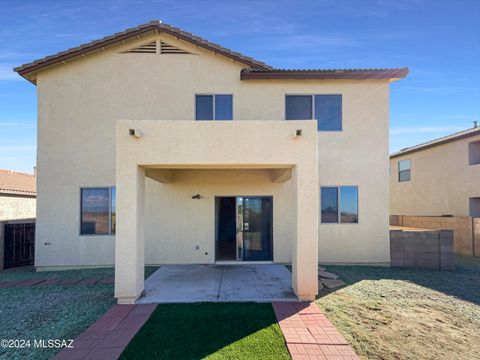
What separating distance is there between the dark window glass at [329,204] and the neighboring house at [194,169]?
4 cm

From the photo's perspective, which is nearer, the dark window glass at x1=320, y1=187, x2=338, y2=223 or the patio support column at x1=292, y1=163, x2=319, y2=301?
the patio support column at x1=292, y1=163, x2=319, y2=301

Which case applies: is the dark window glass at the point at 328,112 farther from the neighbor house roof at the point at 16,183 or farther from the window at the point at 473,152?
the neighbor house roof at the point at 16,183

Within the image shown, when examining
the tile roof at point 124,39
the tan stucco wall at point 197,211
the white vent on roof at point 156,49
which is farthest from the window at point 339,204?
→ the white vent on roof at point 156,49

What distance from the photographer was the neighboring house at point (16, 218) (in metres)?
11.8

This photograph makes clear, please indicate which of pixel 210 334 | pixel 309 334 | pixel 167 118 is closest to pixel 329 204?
pixel 309 334

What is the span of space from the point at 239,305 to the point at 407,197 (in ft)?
60.1

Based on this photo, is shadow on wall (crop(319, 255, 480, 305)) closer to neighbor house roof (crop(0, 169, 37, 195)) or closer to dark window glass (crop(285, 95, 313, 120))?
dark window glass (crop(285, 95, 313, 120))

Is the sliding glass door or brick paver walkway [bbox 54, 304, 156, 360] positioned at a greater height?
the sliding glass door

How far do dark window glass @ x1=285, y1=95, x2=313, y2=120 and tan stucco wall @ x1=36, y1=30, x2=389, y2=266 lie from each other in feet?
0.86

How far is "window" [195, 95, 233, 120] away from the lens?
1137 cm

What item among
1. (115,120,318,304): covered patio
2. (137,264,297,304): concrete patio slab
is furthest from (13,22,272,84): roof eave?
(137,264,297,304): concrete patio slab

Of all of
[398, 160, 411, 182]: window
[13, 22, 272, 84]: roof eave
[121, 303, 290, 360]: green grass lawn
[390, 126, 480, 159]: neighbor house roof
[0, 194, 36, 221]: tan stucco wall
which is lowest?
[121, 303, 290, 360]: green grass lawn

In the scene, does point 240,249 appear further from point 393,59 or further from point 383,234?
point 393,59

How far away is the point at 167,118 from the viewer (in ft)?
36.8
